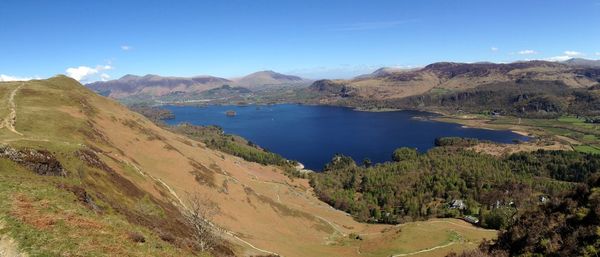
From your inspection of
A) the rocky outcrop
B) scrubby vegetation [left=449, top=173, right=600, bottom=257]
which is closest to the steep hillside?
the rocky outcrop

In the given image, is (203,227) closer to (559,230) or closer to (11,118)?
(559,230)

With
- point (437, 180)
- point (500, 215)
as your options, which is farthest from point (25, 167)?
point (437, 180)

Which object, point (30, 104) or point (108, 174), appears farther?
point (30, 104)

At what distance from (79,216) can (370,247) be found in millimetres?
72634

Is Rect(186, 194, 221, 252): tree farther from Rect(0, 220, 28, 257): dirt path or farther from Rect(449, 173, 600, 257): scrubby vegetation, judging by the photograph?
Rect(449, 173, 600, 257): scrubby vegetation

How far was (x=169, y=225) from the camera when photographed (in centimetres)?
6012

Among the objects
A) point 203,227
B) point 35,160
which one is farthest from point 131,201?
point 203,227

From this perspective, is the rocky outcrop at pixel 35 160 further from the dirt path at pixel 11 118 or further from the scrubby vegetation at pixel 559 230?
the scrubby vegetation at pixel 559 230

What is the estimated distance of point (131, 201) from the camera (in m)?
66.0

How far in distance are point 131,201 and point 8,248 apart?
36.8 metres

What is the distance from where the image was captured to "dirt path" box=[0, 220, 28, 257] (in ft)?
95.6

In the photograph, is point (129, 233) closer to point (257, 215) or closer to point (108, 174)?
point (108, 174)

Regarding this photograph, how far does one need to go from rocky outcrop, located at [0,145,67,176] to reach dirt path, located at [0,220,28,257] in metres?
27.7

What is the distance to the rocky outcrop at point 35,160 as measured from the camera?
2173 inches
